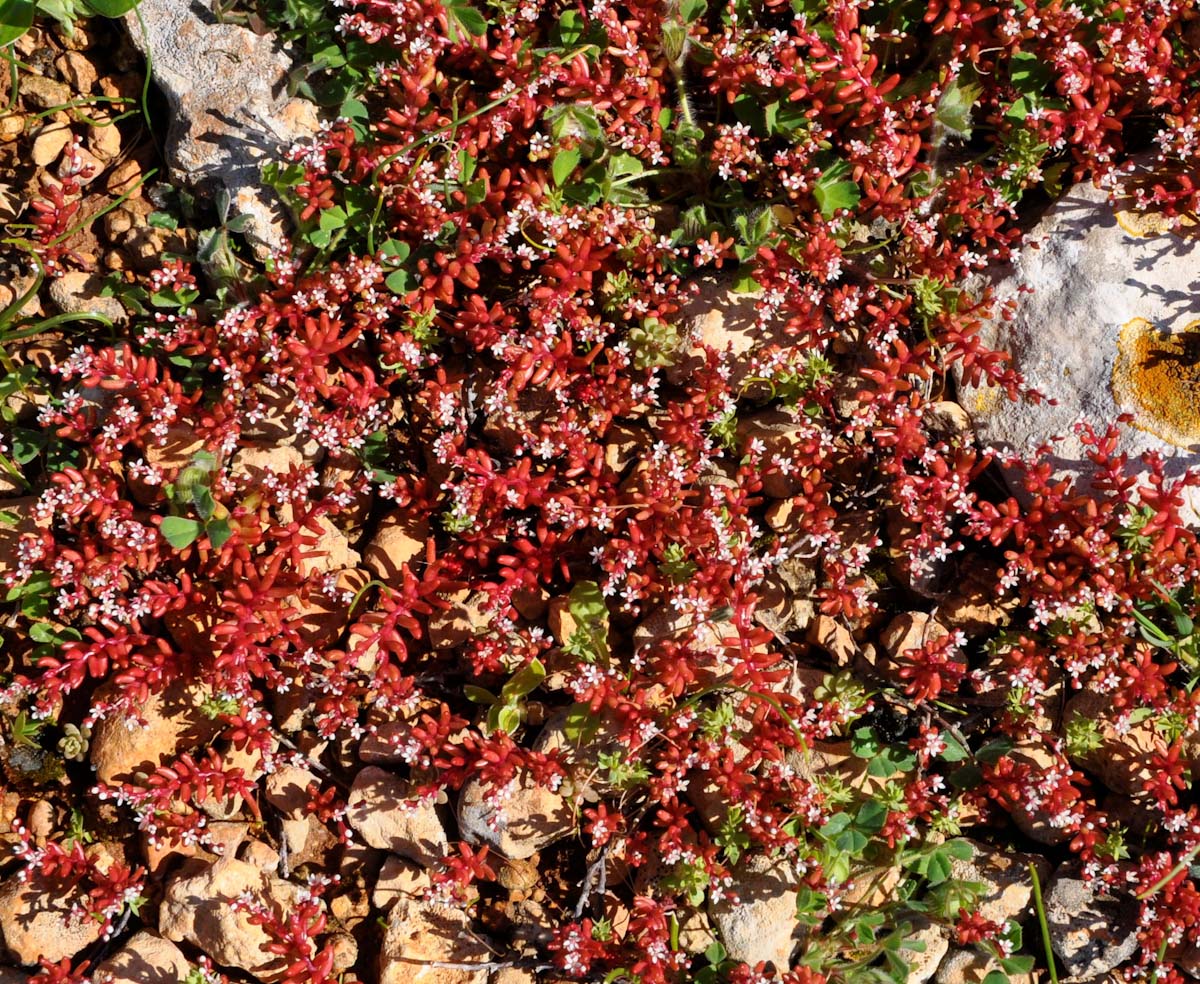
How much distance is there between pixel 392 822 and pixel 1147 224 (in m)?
4.49

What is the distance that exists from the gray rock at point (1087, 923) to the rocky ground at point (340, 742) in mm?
10

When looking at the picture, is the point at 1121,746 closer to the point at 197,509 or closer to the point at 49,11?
the point at 197,509

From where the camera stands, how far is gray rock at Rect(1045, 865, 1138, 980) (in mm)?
4723

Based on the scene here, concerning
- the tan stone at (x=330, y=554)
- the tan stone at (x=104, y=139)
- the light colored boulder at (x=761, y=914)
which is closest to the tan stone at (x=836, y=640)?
the light colored boulder at (x=761, y=914)

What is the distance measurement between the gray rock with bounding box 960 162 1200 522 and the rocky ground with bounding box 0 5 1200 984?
0.03m

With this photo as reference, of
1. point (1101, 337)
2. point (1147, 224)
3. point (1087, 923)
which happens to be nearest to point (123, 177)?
point (1101, 337)

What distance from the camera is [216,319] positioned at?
4.95 metres

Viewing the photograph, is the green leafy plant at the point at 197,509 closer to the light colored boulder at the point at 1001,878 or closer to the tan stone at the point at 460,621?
the tan stone at the point at 460,621

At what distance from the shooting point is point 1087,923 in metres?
4.74

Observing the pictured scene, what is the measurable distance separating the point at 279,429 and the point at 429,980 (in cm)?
262

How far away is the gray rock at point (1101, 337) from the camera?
4844mm

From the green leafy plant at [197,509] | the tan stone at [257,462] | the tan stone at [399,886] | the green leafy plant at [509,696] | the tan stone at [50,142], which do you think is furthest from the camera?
the tan stone at [50,142]

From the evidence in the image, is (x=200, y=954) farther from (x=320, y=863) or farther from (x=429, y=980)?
(x=429, y=980)

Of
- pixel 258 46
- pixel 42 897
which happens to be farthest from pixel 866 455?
pixel 42 897
